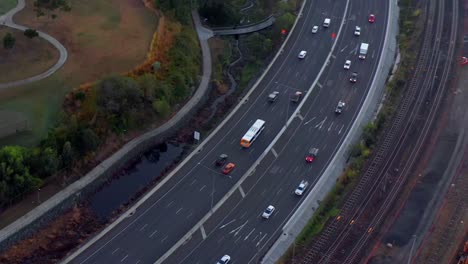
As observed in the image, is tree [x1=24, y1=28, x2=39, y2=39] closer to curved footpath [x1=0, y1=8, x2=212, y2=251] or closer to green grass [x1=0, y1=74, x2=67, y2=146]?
green grass [x1=0, y1=74, x2=67, y2=146]

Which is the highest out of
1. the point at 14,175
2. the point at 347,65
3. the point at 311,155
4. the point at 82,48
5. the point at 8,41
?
the point at 347,65

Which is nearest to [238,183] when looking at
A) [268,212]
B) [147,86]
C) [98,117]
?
[268,212]

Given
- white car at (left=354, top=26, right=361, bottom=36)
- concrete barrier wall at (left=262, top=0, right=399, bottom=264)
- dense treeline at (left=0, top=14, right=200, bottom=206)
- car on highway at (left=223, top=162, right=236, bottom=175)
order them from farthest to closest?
A: white car at (left=354, top=26, right=361, bottom=36) < car on highway at (left=223, top=162, right=236, bottom=175) < concrete barrier wall at (left=262, top=0, right=399, bottom=264) < dense treeline at (left=0, top=14, right=200, bottom=206)

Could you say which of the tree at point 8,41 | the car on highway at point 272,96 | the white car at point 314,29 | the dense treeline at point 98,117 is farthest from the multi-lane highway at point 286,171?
the tree at point 8,41

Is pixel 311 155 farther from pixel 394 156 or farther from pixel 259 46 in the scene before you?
pixel 259 46

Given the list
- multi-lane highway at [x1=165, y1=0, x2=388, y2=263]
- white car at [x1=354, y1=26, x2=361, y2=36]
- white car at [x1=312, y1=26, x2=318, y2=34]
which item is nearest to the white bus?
multi-lane highway at [x1=165, y1=0, x2=388, y2=263]

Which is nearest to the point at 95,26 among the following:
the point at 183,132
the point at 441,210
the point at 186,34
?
the point at 186,34

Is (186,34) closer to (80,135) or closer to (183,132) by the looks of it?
(183,132)
